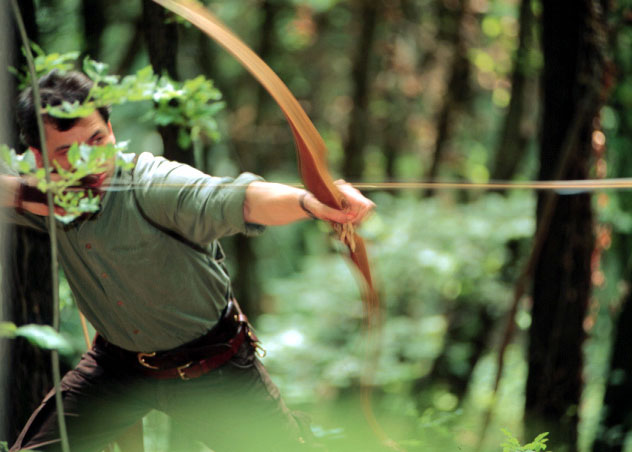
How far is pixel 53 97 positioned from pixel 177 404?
74 centimetres

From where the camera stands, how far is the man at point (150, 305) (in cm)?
146

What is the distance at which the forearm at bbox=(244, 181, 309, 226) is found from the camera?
4.35ft

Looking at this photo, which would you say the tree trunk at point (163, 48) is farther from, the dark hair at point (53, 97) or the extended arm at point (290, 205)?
the extended arm at point (290, 205)

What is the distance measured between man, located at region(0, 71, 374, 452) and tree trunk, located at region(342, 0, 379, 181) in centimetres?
398

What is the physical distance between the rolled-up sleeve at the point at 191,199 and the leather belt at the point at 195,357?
0.89 ft

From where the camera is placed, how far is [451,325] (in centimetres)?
452

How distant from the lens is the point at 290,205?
1.33 meters

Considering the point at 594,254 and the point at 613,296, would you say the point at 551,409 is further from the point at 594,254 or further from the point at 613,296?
the point at 613,296

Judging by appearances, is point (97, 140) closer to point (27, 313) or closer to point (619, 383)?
point (27, 313)

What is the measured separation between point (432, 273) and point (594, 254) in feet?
5.98

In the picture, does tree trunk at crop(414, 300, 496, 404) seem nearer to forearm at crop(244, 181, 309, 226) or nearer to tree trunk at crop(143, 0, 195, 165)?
tree trunk at crop(143, 0, 195, 165)

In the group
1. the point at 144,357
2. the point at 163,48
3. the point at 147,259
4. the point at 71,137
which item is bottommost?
the point at 144,357

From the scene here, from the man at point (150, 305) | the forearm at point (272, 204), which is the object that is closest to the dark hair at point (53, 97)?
the man at point (150, 305)

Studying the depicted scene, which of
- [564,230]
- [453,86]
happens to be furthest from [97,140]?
[453,86]
